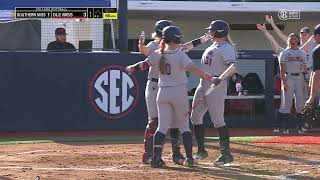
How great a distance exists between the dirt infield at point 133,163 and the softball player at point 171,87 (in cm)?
43

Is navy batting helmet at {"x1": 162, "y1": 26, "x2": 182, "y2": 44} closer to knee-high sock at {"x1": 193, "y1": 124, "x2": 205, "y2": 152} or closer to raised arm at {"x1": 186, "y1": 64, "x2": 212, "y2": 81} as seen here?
raised arm at {"x1": 186, "y1": 64, "x2": 212, "y2": 81}

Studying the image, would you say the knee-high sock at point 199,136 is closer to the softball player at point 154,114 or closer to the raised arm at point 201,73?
the softball player at point 154,114

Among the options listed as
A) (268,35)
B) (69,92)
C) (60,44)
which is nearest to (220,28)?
Answer: (268,35)

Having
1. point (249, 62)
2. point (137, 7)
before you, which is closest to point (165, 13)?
point (137, 7)

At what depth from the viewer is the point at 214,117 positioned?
9484 mm

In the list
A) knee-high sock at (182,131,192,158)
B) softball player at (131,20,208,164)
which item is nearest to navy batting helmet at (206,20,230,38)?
softball player at (131,20,208,164)

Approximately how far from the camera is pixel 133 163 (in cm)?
958

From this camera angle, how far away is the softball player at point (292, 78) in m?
13.7

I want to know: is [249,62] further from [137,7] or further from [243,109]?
[137,7]

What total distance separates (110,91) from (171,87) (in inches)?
219

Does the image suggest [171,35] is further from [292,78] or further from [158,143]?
[292,78]

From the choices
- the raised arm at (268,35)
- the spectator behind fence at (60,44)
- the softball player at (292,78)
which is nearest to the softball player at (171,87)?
the raised arm at (268,35)

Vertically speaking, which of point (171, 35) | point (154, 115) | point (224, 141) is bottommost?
point (224, 141)

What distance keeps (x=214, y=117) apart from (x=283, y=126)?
5.05 m
